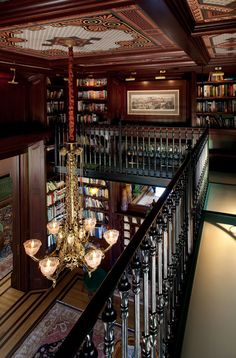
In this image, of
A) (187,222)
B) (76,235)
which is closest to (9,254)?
(76,235)

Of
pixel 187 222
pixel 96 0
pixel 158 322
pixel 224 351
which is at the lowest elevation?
pixel 224 351

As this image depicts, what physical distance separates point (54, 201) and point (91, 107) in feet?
8.72

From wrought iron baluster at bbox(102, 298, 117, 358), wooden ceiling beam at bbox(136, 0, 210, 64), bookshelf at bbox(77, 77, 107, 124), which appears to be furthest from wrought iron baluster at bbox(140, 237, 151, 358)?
bookshelf at bbox(77, 77, 107, 124)

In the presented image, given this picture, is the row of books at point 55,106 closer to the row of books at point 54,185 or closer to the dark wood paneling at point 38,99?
the dark wood paneling at point 38,99

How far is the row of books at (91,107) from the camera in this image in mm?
8188

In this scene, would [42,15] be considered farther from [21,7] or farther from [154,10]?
[154,10]

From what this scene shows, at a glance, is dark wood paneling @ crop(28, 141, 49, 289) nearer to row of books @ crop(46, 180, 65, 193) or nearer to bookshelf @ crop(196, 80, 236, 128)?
row of books @ crop(46, 180, 65, 193)

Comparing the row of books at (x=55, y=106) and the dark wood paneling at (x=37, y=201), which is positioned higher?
the row of books at (x=55, y=106)

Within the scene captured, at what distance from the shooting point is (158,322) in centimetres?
151

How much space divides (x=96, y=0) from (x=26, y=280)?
5.80 m

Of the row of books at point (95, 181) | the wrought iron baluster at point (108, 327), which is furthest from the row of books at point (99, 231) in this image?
the wrought iron baluster at point (108, 327)

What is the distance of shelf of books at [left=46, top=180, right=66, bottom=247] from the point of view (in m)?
7.27

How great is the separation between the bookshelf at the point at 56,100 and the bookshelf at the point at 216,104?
325 cm

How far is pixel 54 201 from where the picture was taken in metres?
7.44
